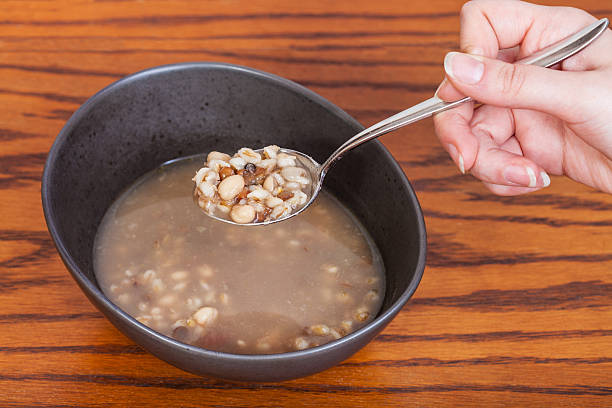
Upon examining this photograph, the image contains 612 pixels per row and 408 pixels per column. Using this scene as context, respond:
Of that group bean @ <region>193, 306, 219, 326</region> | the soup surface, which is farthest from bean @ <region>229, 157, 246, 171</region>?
bean @ <region>193, 306, 219, 326</region>

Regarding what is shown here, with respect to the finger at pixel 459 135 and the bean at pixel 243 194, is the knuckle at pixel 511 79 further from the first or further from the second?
the bean at pixel 243 194

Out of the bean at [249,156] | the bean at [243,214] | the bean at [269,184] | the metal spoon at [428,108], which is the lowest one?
the bean at [243,214]

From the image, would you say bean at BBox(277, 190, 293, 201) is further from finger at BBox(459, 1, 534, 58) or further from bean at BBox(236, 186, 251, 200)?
finger at BBox(459, 1, 534, 58)

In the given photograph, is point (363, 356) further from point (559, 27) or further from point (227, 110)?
point (559, 27)

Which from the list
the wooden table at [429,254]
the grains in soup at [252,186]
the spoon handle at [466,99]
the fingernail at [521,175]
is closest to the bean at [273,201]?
the grains in soup at [252,186]

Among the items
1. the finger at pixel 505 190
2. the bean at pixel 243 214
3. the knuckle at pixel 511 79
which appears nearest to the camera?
the knuckle at pixel 511 79

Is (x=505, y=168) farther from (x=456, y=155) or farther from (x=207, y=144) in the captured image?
(x=207, y=144)
